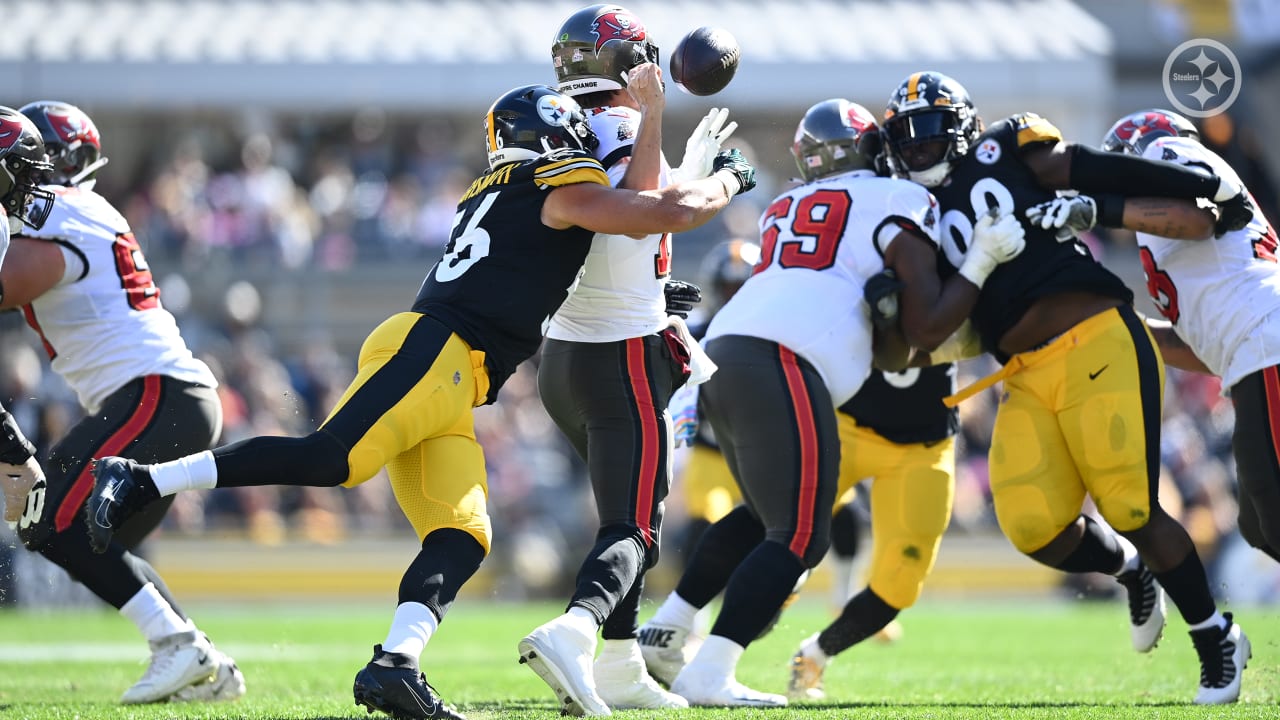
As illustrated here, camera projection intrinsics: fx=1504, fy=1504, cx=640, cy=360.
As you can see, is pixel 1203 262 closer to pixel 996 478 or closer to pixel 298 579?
pixel 996 478

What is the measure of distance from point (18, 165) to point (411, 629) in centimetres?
206

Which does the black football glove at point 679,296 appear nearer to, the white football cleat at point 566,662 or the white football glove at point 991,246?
the white football glove at point 991,246

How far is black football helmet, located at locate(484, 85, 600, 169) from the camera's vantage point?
4.52m

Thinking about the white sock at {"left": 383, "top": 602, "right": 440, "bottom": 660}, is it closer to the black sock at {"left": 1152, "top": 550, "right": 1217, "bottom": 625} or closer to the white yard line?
the black sock at {"left": 1152, "top": 550, "right": 1217, "bottom": 625}

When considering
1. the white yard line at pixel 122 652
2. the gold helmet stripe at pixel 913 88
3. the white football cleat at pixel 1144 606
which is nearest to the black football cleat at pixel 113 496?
the gold helmet stripe at pixel 913 88

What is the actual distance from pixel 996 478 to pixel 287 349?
10.5m

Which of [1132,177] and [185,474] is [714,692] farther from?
[1132,177]

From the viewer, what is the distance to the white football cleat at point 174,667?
5176 millimetres

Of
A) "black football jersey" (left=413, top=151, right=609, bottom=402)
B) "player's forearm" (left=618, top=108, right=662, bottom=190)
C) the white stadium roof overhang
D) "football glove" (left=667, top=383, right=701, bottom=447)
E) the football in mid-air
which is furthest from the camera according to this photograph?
the white stadium roof overhang

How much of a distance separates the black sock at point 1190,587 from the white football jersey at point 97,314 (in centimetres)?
352

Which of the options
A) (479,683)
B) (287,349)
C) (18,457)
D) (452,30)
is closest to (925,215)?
(479,683)

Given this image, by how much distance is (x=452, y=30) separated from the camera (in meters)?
19.7

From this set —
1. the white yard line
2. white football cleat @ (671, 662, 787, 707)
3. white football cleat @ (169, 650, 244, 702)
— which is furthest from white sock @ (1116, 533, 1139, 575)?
the white yard line

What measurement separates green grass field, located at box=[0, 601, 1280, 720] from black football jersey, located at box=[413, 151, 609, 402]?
1.15m
